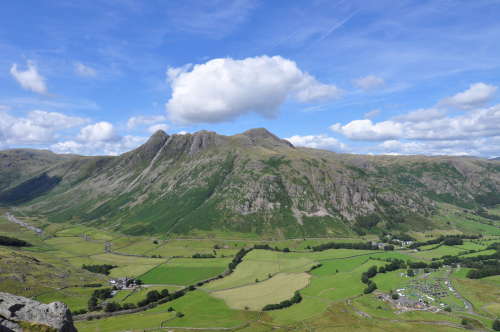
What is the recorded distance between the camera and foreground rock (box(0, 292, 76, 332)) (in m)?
21.3

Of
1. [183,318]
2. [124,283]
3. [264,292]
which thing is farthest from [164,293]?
[264,292]

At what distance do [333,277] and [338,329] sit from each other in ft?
206

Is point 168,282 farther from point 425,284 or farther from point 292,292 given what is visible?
point 425,284

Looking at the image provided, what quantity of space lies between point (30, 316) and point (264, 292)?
147443 millimetres

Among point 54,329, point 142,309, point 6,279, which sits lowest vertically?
point 142,309

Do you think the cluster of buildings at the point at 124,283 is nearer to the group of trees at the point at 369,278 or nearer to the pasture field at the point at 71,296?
the pasture field at the point at 71,296

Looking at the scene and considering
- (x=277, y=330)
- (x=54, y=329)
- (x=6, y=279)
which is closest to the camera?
(x=54, y=329)

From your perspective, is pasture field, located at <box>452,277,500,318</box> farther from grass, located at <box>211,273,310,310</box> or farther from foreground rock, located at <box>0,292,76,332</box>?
foreground rock, located at <box>0,292,76,332</box>

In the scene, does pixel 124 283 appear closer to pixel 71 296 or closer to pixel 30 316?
pixel 71 296

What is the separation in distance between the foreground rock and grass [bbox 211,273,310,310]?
125830 mm

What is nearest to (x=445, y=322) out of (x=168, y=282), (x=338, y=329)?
(x=338, y=329)

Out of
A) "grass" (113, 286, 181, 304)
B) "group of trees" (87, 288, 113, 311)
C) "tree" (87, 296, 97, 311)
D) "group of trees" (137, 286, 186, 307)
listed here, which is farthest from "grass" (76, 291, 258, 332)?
"grass" (113, 286, 181, 304)

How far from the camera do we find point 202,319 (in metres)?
127

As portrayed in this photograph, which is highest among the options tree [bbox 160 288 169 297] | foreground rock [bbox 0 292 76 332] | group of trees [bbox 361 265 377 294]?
foreground rock [bbox 0 292 76 332]
